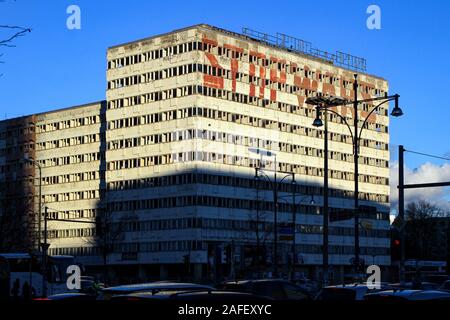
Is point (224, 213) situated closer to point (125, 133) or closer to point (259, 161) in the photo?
point (259, 161)

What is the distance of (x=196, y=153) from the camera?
350ft

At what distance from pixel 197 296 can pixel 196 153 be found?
97.1 meters

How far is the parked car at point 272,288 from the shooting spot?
20.7 metres

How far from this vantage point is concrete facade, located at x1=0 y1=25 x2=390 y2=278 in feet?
352

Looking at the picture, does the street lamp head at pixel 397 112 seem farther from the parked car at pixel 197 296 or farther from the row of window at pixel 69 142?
the row of window at pixel 69 142

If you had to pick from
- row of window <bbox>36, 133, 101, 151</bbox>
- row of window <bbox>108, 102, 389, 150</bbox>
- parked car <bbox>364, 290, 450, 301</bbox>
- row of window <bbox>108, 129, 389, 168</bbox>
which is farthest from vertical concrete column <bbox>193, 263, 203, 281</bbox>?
parked car <bbox>364, 290, 450, 301</bbox>

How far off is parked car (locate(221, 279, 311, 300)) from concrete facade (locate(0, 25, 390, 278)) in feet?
256

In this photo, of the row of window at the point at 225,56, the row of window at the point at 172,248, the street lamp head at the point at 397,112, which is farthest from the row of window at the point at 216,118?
the street lamp head at the point at 397,112

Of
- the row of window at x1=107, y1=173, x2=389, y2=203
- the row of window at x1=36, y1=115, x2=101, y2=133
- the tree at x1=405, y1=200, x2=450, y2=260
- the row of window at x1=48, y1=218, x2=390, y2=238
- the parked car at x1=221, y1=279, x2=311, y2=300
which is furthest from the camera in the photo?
the tree at x1=405, y1=200, x2=450, y2=260

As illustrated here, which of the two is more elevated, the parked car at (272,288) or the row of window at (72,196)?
the row of window at (72,196)

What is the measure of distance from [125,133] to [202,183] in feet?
48.4

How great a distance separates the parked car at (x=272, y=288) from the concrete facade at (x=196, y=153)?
7808 centimetres

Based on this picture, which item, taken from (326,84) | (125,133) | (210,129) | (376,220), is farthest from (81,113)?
(376,220)

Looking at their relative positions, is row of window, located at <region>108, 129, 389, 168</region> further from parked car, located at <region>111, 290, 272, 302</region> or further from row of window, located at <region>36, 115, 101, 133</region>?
parked car, located at <region>111, 290, 272, 302</region>
